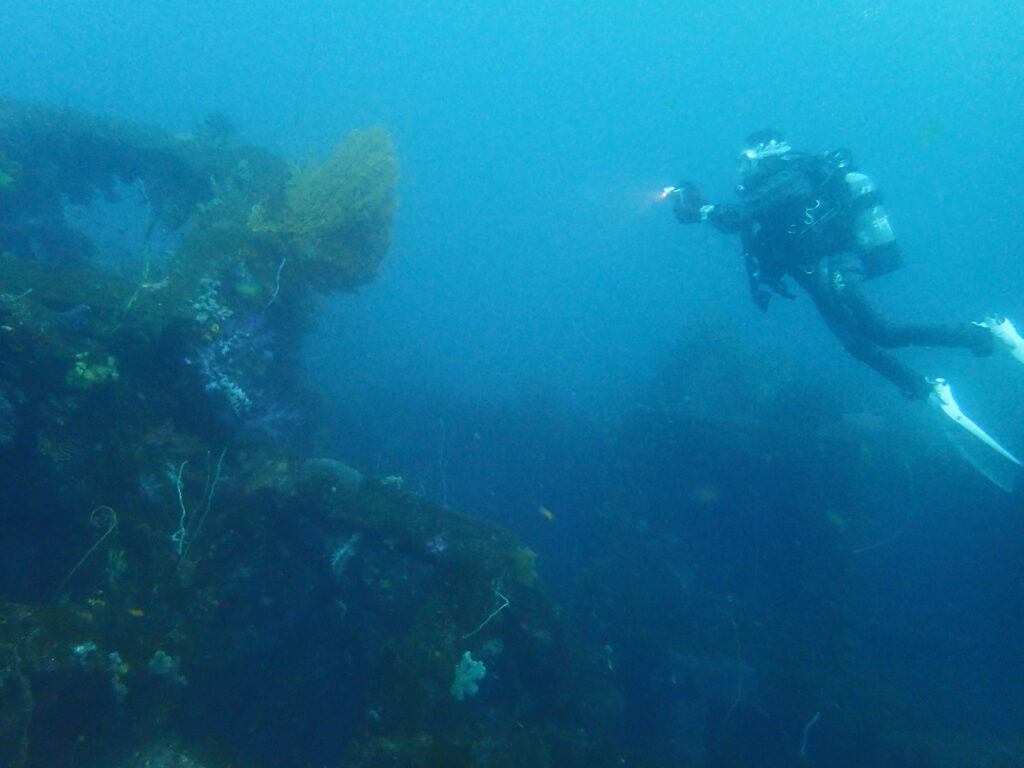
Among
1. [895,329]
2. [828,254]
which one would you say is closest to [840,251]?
[828,254]

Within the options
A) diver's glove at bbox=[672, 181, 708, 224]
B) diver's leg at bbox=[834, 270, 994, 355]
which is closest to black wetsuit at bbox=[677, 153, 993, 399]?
diver's leg at bbox=[834, 270, 994, 355]

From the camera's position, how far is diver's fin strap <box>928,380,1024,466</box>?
9.10 m

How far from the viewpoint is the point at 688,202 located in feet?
32.0

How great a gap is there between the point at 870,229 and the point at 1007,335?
8.67 ft

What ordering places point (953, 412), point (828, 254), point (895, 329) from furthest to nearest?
point (828, 254)
point (953, 412)
point (895, 329)

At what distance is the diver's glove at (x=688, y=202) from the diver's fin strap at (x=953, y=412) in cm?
482

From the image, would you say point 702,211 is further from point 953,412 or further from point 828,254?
point 953,412

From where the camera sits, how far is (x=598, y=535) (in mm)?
11242

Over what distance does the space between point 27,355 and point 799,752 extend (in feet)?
32.8

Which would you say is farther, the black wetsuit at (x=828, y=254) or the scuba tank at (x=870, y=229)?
the scuba tank at (x=870, y=229)

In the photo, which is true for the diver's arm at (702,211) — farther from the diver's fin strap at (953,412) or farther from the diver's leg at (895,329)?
the diver's fin strap at (953,412)

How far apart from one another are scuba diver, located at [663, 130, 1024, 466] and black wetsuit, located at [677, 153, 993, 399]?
0.05 ft

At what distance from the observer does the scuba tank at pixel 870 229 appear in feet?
30.3

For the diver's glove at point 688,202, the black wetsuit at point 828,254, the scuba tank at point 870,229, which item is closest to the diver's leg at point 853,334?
the black wetsuit at point 828,254
